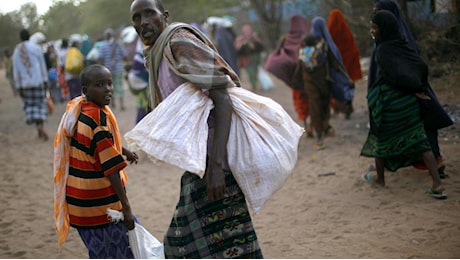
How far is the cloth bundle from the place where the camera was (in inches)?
94.2

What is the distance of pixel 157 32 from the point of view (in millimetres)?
2648

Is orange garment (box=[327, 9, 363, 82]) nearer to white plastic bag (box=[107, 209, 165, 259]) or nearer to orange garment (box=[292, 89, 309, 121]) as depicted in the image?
orange garment (box=[292, 89, 309, 121])

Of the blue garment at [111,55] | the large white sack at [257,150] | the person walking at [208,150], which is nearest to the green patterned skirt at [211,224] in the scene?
the person walking at [208,150]

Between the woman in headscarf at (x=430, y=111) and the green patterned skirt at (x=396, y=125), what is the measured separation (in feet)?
0.56

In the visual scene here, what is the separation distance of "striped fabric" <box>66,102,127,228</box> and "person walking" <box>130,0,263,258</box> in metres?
0.43

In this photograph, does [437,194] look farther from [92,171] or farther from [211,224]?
[92,171]

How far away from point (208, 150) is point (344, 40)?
6139 millimetres

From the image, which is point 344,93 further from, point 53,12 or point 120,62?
point 53,12

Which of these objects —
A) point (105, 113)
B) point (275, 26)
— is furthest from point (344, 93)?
point (275, 26)

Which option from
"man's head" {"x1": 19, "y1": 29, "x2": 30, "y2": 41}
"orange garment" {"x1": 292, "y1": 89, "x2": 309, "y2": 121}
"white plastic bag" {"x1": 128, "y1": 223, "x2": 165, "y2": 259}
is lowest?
"orange garment" {"x1": 292, "y1": 89, "x2": 309, "y2": 121}

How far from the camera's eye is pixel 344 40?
26.8 feet

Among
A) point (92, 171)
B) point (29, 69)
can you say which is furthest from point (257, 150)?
point (29, 69)

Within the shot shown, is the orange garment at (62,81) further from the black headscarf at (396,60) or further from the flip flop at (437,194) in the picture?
the flip flop at (437,194)

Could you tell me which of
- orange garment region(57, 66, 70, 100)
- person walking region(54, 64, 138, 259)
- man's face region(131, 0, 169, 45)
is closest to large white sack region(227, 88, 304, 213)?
man's face region(131, 0, 169, 45)
